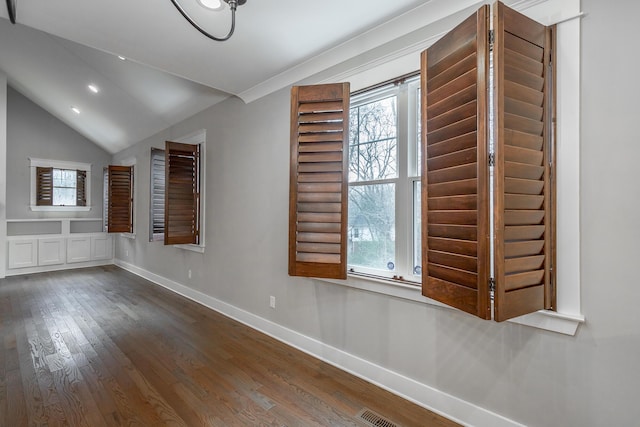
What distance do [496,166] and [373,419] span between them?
159 cm

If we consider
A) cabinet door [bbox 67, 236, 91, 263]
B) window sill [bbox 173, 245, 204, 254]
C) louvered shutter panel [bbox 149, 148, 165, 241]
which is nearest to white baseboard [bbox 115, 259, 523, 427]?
window sill [bbox 173, 245, 204, 254]

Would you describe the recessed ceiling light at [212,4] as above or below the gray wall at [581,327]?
above

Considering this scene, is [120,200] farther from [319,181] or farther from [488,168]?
[488,168]

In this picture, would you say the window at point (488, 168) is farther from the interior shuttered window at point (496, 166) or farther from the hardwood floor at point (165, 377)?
the hardwood floor at point (165, 377)

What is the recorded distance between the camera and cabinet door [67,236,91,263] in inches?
258

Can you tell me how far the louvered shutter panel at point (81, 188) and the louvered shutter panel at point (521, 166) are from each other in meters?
8.32

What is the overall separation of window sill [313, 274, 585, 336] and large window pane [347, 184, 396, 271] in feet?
0.45

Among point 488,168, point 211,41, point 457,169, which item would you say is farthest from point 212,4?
point 488,168

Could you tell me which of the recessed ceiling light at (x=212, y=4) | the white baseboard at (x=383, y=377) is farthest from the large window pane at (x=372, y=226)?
the recessed ceiling light at (x=212, y=4)

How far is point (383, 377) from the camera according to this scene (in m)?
2.16

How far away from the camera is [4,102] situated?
5.29 meters

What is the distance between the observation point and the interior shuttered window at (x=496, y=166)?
1.31m

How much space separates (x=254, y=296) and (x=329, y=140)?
6.41 ft

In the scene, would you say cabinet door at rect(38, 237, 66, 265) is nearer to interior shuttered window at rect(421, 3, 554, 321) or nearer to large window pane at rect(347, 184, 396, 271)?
large window pane at rect(347, 184, 396, 271)
